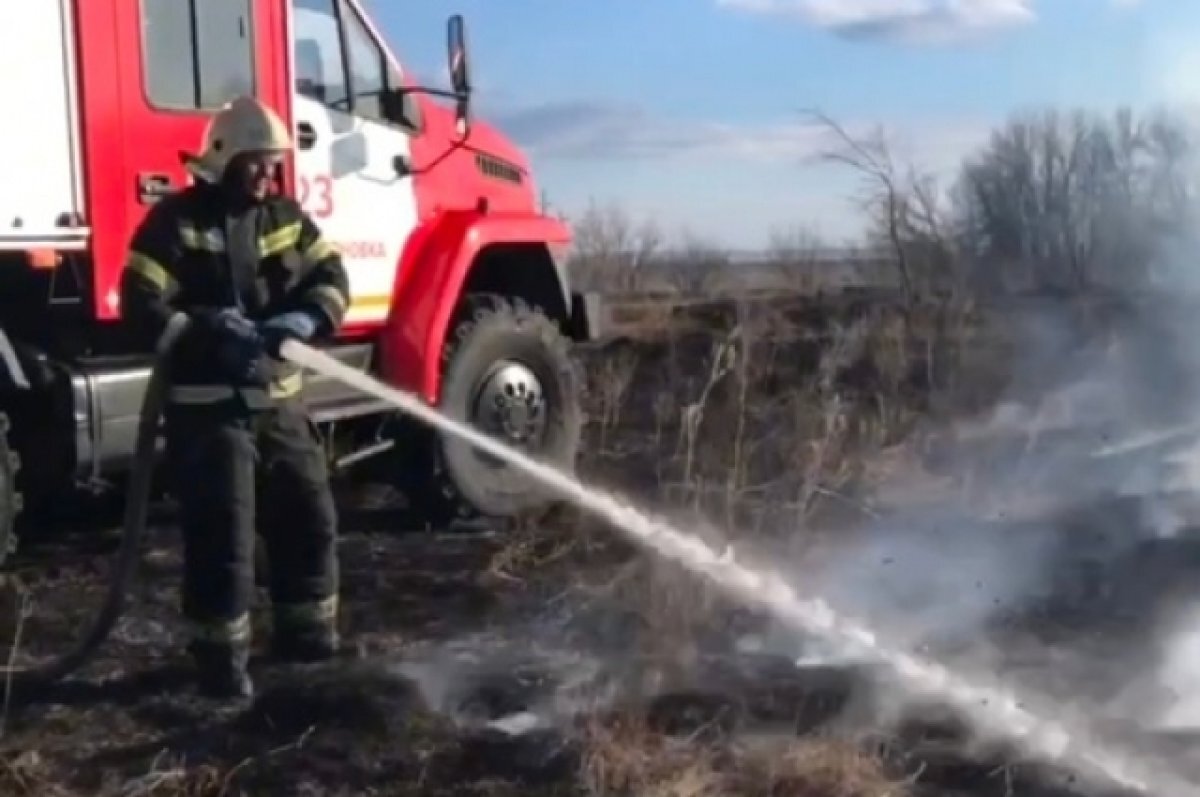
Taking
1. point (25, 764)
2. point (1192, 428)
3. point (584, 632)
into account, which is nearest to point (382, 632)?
point (584, 632)

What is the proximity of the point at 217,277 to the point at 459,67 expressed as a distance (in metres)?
2.88

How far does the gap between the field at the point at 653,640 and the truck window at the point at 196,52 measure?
1929 millimetres

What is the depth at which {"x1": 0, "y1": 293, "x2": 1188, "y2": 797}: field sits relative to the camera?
4574mm

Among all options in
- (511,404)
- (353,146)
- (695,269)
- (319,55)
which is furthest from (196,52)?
(695,269)

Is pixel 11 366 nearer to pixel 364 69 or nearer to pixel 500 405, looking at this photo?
pixel 364 69

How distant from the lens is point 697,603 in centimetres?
606

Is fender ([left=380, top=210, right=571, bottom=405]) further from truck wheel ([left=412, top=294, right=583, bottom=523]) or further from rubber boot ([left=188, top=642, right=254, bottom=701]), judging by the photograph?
rubber boot ([left=188, top=642, right=254, bottom=701])

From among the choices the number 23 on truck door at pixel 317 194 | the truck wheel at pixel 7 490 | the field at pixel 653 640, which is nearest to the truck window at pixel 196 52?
A: the number 23 on truck door at pixel 317 194

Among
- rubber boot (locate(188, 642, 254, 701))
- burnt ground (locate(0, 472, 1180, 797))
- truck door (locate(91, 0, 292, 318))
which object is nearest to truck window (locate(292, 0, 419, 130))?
truck door (locate(91, 0, 292, 318))

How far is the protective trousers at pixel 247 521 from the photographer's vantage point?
5305mm

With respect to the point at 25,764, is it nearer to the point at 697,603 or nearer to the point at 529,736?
the point at 529,736

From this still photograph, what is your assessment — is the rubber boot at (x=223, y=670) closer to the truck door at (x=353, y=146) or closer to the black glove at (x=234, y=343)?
the black glove at (x=234, y=343)

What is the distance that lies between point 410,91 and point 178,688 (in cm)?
355

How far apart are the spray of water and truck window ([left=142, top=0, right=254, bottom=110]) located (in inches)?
69.2
